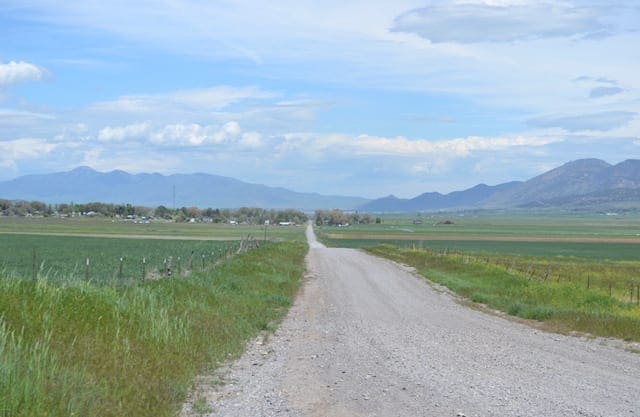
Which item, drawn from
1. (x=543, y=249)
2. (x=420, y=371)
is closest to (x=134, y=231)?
(x=543, y=249)

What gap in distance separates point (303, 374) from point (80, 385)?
479 cm

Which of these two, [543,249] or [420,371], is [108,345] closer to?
[420,371]

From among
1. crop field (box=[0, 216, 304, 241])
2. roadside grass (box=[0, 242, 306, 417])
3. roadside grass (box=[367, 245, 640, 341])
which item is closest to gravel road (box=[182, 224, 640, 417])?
roadside grass (box=[0, 242, 306, 417])

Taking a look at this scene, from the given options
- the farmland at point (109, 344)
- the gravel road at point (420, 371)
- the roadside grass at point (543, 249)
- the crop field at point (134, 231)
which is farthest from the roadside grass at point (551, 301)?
the crop field at point (134, 231)

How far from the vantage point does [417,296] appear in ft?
93.6

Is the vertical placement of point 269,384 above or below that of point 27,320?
below

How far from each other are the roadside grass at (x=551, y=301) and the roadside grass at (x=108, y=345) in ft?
26.4

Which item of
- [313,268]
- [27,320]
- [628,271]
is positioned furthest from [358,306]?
[628,271]

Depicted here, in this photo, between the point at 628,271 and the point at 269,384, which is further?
the point at 628,271

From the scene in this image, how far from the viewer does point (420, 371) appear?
1323 cm

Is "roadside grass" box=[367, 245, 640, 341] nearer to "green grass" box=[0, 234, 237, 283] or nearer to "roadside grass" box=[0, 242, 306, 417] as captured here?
"roadside grass" box=[0, 242, 306, 417]

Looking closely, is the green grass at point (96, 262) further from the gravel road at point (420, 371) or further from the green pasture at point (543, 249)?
the green pasture at point (543, 249)

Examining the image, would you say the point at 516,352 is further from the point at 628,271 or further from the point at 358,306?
the point at 628,271

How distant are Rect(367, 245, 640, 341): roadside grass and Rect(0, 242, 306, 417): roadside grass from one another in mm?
8059
